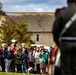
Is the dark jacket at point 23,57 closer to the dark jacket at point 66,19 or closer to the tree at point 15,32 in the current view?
the dark jacket at point 66,19

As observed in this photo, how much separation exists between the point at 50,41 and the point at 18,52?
→ 245 feet

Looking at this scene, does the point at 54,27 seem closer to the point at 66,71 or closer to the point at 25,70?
the point at 66,71

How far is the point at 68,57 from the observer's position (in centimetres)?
750

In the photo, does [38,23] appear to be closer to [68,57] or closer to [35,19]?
[35,19]

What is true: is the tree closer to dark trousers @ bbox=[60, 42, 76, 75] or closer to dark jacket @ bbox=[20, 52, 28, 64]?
dark jacket @ bbox=[20, 52, 28, 64]

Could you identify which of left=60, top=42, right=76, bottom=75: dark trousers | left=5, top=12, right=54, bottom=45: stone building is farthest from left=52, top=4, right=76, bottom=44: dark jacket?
left=5, top=12, right=54, bottom=45: stone building

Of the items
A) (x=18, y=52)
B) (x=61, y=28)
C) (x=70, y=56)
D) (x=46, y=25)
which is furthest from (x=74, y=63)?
(x=46, y=25)

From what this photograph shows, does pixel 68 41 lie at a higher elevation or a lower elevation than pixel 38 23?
higher

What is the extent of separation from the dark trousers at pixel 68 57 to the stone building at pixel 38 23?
8805cm

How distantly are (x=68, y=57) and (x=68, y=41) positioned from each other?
280mm

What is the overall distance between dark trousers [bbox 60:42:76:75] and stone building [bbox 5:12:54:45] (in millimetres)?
88054

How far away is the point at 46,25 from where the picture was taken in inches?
3875

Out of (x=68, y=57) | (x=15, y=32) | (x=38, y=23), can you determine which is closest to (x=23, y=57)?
(x=68, y=57)

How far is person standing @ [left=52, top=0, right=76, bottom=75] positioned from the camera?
7473mm
